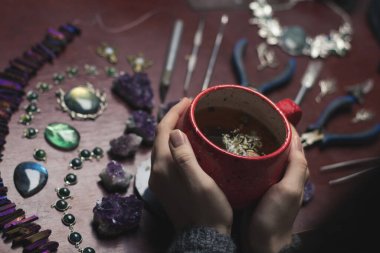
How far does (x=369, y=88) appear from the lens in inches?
37.6

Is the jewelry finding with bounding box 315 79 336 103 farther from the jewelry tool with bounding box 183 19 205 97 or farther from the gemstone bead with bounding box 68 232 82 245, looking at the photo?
the gemstone bead with bounding box 68 232 82 245

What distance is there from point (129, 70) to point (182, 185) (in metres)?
0.31

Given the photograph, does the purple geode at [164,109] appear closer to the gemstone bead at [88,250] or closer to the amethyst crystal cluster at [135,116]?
the amethyst crystal cluster at [135,116]

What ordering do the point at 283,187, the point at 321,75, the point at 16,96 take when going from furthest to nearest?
the point at 321,75 < the point at 16,96 < the point at 283,187

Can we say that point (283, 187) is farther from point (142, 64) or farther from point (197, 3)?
point (197, 3)

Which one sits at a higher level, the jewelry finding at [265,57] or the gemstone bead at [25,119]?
the gemstone bead at [25,119]

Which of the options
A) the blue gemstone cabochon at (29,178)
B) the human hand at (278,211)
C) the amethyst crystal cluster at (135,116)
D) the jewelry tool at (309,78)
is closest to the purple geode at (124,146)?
the amethyst crystal cluster at (135,116)

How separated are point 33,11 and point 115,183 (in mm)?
385

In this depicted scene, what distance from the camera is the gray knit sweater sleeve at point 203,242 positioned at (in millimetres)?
546

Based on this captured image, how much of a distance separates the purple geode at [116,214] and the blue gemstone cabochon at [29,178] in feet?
0.27

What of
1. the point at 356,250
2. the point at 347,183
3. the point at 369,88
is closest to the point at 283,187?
the point at 356,250

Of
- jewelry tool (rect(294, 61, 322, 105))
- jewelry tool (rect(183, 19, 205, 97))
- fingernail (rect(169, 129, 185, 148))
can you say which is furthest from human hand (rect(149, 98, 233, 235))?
jewelry tool (rect(294, 61, 322, 105))

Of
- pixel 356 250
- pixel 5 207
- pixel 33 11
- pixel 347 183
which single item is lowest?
pixel 347 183

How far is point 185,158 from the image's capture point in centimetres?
54
